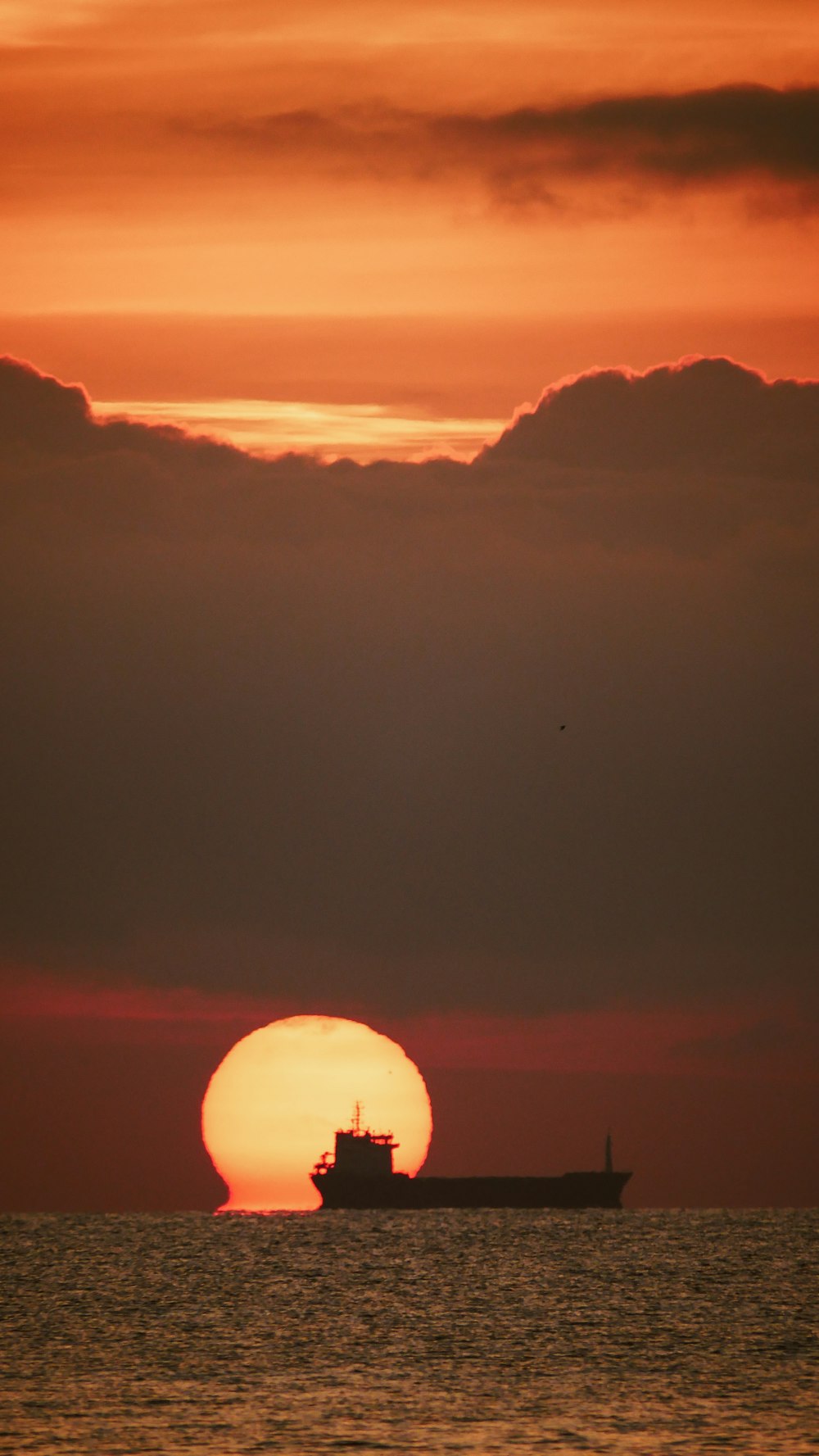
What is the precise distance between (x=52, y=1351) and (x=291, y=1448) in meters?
28.9

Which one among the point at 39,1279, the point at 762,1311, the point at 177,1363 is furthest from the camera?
the point at 39,1279

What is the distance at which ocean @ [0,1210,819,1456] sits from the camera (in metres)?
57.2

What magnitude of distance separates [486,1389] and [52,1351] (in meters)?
20.7

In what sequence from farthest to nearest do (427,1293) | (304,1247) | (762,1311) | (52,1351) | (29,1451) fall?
1. (304,1247)
2. (427,1293)
3. (762,1311)
4. (52,1351)
5. (29,1451)

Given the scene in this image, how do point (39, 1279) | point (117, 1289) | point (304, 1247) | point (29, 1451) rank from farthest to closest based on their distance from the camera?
point (304, 1247) < point (39, 1279) < point (117, 1289) < point (29, 1451)

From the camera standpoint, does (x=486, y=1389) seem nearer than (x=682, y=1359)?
Yes

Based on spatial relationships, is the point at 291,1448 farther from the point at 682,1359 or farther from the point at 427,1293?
the point at 427,1293

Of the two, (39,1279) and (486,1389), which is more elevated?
(486,1389)

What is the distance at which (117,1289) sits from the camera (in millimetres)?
126875

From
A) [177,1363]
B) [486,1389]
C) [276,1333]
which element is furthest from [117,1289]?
[486,1389]

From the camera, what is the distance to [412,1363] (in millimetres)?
76000

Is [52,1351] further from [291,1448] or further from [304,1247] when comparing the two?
[304,1247]

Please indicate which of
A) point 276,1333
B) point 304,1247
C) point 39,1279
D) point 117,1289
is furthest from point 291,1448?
point 304,1247

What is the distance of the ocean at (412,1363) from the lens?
188 feet
